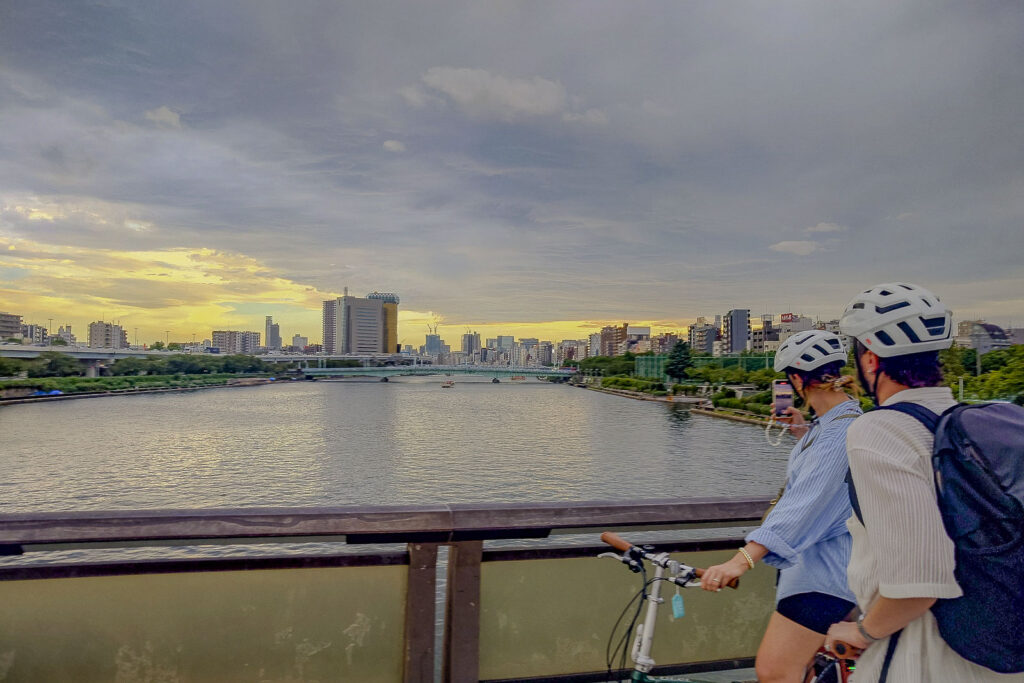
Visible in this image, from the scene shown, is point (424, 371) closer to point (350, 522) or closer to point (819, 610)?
point (350, 522)

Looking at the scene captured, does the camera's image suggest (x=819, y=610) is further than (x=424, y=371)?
No

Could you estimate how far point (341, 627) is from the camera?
3.11 metres

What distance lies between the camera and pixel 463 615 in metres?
3.22

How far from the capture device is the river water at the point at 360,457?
39.4m

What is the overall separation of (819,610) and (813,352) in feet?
3.01

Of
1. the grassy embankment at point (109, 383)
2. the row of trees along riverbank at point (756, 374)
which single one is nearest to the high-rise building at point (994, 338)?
the row of trees along riverbank at point (756, 374)

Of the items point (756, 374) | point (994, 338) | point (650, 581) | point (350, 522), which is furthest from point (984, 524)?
point (994, 338)

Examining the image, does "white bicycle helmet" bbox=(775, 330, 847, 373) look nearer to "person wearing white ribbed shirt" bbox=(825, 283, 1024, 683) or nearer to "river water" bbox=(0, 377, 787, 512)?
"person wearing white ribbed shirt" bbox=(825, 283, 1024, 683)

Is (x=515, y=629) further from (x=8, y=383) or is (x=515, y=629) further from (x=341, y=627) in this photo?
(x=8, y=383)

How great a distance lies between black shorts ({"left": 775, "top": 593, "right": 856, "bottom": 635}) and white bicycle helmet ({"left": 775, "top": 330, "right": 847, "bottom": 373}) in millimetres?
807

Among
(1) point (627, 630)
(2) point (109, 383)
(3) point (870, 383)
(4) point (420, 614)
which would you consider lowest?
(2) point (109, 383)

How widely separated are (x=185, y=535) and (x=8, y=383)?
126761mm

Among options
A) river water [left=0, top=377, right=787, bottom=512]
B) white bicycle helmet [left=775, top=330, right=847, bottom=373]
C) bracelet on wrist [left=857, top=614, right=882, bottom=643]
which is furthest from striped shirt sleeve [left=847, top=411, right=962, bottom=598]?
river water [left=0, top=377, right=787, bottom=512]

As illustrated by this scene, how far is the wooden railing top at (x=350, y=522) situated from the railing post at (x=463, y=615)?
122 mm
